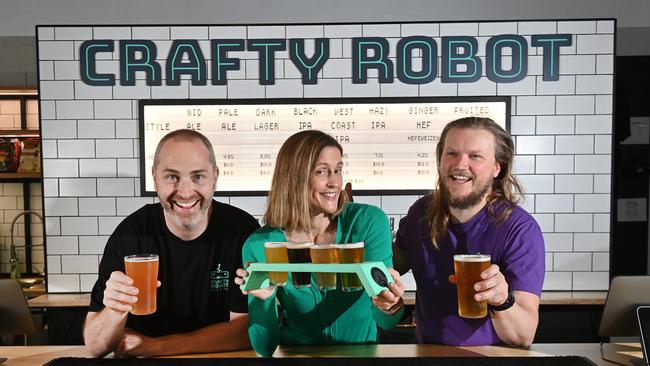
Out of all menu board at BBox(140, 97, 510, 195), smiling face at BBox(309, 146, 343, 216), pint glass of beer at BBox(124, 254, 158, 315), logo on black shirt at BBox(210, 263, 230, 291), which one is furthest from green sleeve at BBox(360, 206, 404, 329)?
menu board at BBox(140, 97, 510, 195)

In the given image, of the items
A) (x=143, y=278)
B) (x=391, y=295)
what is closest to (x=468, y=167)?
(x=391, y=295)

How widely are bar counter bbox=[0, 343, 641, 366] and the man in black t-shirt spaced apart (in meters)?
0.18

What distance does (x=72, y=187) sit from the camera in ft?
12.4

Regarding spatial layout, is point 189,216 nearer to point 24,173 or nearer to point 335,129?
point 335,129

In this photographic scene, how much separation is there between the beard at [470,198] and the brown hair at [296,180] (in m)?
0.47

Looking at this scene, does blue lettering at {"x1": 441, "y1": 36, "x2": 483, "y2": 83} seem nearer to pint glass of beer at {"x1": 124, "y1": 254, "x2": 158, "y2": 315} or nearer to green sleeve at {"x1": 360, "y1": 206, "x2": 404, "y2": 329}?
green sleeve at {"x1": 360, "y1": 206, "x2": 404, "y2": 329}

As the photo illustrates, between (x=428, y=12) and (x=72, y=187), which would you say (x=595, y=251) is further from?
(x=72, y=187)

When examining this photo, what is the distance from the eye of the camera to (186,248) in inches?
92.5

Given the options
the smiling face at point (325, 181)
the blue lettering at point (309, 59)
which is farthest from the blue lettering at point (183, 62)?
the smiling face at point (325, 181)

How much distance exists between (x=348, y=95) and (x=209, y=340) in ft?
6.67

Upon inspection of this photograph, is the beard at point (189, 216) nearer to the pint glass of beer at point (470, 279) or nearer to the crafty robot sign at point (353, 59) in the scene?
the pint glass of beer at point (470, 279)

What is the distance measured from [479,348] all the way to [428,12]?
7.73 feet

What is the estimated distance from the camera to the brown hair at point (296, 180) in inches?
84.3

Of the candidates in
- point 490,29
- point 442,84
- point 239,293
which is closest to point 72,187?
point 239,293
